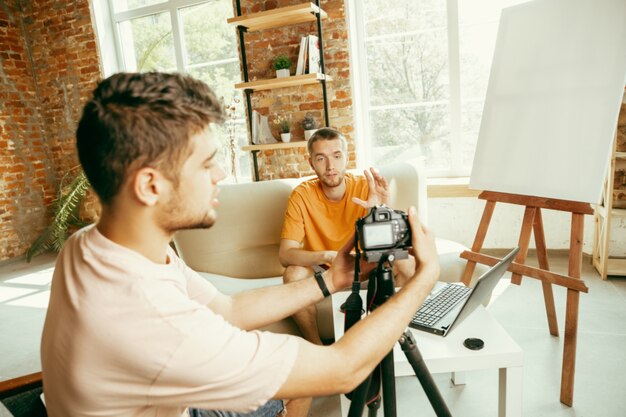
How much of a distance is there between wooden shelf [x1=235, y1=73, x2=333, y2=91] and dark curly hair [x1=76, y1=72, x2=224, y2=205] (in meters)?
2.60

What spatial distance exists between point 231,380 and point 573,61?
183cm

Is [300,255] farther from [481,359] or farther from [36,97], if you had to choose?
[36,97]

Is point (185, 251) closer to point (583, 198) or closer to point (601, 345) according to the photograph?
point (583, 198)

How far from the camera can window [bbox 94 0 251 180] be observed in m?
4.17

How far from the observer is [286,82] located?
3.34m

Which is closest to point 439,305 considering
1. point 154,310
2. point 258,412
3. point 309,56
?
point 258,412

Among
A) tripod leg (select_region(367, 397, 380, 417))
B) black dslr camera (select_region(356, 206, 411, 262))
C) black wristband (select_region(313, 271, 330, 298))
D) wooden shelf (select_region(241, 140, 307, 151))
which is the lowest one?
tripod leg (select_region(367, 397, 380, 417))

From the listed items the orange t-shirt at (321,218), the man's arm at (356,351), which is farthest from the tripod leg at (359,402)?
the orange t-shirt at (321,218)

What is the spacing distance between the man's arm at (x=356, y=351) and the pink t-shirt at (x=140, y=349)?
0.03 metres

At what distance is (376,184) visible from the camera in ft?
5.41

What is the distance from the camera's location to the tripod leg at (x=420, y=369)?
3.21ft

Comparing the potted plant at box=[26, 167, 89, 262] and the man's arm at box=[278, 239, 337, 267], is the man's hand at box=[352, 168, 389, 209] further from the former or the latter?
the potted plant at box=[26, 167, 89, 262]

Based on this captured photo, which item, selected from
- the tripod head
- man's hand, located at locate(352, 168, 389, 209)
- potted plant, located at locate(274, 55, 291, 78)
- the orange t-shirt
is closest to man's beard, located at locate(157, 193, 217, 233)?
the tripod head

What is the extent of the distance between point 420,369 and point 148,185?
749 millimetres
